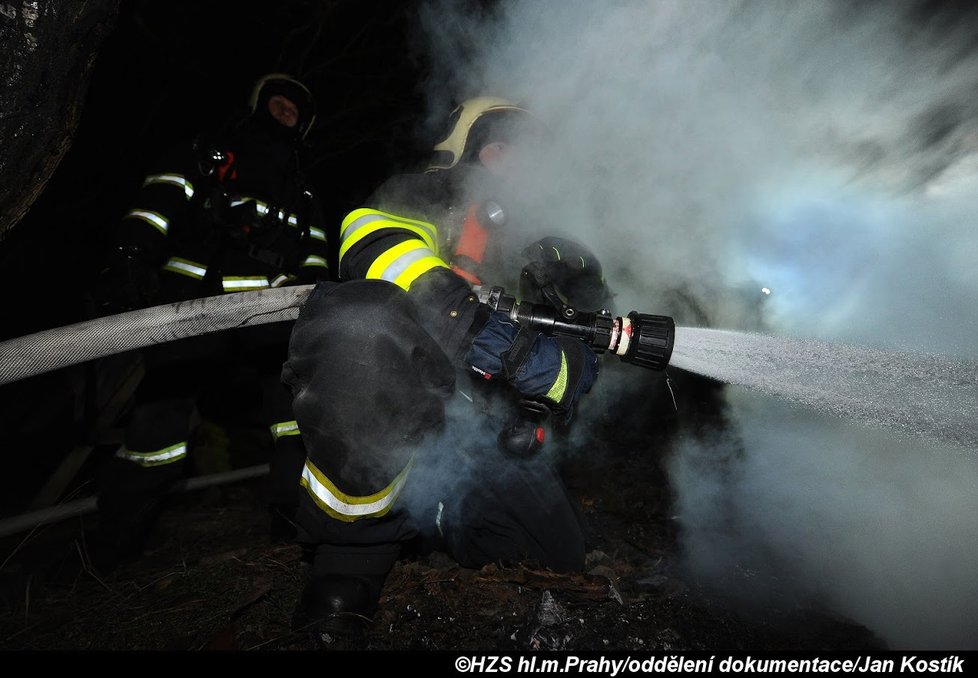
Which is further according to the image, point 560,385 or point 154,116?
point 154,116

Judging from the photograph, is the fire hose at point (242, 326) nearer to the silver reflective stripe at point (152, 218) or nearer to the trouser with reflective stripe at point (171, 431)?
the trouser with reflective stripe at point (171, 431)

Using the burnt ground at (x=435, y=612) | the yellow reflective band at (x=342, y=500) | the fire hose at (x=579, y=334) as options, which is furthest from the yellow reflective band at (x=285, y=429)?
the fire hose at (x=579, y=334)

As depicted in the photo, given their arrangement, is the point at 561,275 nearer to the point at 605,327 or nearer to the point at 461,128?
the point at 605,327

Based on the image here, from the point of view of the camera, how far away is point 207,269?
3.44 metres

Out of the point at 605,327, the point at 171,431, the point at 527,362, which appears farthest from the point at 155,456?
the point at 605,327

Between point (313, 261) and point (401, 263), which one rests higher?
point (401, 263)

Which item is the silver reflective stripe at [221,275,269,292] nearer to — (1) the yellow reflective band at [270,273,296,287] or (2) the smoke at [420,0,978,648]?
(1) the yellow reflective band at [270,273,296,287]

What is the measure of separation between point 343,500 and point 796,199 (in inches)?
174

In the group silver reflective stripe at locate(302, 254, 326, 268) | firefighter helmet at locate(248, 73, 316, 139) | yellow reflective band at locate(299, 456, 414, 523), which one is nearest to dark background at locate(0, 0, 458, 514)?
firefighter helmet at locate(248, 73, 316, 139)

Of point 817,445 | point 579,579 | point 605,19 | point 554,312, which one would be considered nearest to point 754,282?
point 817,445

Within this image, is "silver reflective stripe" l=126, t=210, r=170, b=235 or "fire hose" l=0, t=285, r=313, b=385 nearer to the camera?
"fire hose" l=0, t=285, r=313, b=385

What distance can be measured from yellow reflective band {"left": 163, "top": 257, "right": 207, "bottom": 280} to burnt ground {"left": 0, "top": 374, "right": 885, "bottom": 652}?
6.33ft

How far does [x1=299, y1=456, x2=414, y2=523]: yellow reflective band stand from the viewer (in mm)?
1894

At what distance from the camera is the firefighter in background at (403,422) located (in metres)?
1.87
